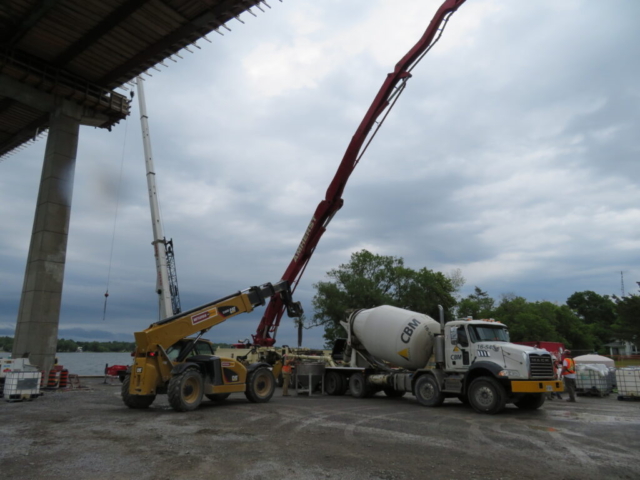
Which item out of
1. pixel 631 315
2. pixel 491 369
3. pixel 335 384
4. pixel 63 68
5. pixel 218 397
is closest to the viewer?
pixel 491 369

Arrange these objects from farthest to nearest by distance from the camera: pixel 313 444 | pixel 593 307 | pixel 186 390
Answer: pixel 593 307, pixel 186 390, pixel 313 444

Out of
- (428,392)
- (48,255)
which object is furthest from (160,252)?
(428,392)

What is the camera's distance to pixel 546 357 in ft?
40.3

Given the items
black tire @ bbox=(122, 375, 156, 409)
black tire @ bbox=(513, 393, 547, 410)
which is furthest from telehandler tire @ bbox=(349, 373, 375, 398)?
black tire @ bbox=(122, 375, 156, 409)

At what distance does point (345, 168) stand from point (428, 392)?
452 inches

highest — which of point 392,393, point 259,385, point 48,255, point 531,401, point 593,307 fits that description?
point 593,307

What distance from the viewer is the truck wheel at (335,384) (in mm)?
17938

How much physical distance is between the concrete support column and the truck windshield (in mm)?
17634

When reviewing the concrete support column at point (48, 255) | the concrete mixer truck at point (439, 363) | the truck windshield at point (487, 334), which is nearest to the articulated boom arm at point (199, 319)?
the concrete mixer truck at point (439, 363)

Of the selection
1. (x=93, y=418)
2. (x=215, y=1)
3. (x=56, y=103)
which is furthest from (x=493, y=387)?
(x=56, y=103)

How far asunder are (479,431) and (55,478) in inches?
→ 302

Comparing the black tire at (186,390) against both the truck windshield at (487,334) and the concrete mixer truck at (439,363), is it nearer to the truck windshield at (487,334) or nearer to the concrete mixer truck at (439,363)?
the concrete mixer truck at (439,363)

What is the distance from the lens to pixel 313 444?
776 cm

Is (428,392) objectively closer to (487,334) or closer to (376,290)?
(487,334)
